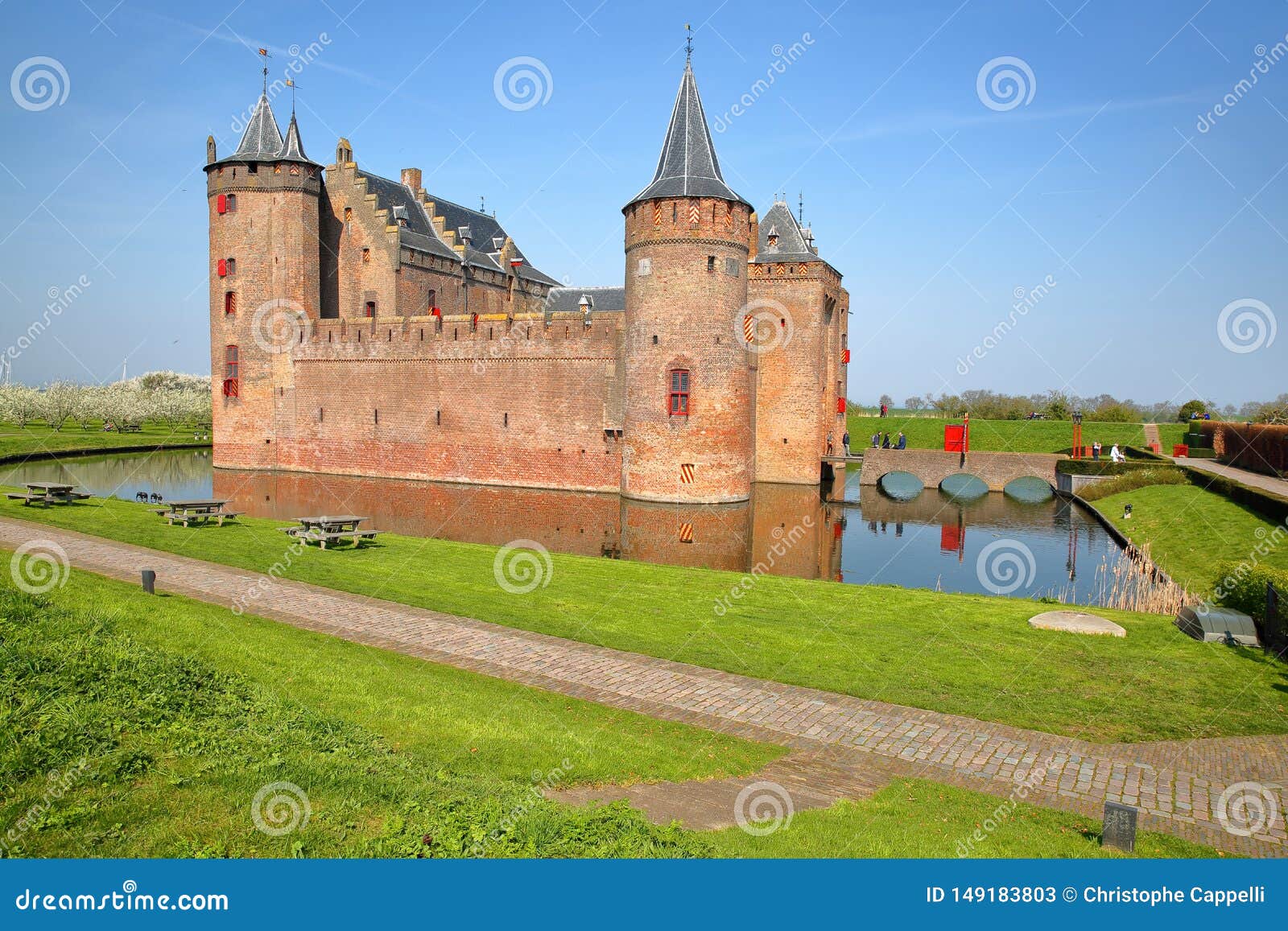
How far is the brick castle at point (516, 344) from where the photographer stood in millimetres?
25969

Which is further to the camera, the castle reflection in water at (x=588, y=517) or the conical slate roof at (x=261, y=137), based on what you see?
the conical slate roof at (x=261, y=137)

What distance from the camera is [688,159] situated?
1021 inches

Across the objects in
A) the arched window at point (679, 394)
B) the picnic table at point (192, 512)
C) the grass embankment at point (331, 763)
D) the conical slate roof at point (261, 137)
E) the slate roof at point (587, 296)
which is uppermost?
the conical slate roof at point (261, 137)

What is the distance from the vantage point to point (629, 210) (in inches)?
1045

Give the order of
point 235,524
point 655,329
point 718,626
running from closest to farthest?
point 718,626
point 235,524
point 655,329

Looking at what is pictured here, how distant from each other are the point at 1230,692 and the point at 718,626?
532 centimetres

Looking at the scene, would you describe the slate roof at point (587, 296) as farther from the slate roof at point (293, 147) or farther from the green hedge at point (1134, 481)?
the green hedge at point (1134, 481)

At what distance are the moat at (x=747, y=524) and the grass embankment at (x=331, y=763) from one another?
32.9 ft

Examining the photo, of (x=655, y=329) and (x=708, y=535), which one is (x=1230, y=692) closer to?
(x=708, y=535)

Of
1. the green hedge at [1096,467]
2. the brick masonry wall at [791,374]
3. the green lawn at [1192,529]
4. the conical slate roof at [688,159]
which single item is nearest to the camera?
the green lawn at [1192,529]

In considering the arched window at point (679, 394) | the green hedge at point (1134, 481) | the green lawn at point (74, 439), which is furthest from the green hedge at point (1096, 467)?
the green lawn at point (74, 439)

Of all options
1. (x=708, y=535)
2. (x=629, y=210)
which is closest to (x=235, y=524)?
(x=708, y=535)

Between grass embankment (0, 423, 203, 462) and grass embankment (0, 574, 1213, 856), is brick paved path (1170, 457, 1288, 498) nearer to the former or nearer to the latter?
grass embankment (0, 574, 1213, 856)

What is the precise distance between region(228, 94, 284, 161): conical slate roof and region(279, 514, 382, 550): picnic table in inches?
870
